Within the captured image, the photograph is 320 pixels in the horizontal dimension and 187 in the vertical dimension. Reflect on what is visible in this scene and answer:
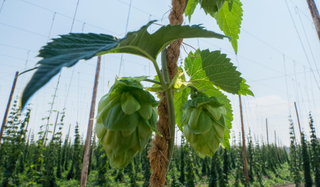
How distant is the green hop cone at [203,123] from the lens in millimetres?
462

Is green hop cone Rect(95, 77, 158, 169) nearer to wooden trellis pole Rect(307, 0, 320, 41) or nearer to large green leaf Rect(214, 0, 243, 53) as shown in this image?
large green leaf Rect(214, 0, 243, 53)

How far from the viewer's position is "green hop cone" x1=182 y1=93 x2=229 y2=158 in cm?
46

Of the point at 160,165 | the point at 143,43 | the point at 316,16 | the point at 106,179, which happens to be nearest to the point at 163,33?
the point at 143,43

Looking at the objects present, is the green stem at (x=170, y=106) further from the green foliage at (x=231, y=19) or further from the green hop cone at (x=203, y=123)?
the green foliage at (x=231, y=19)

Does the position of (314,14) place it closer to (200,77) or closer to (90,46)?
(200,77)

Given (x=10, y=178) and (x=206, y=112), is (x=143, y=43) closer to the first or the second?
(x=206, y=112)

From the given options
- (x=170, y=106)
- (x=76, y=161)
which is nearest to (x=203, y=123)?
(x=170, y=106)

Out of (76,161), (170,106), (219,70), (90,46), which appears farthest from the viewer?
(76,161)

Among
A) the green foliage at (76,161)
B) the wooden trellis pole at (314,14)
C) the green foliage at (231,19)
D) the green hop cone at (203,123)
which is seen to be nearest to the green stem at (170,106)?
the green hop cone at (203,123)

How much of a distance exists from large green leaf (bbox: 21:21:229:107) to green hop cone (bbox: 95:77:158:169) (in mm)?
75

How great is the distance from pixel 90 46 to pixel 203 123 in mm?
283

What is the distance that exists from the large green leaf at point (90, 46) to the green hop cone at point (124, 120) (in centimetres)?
8

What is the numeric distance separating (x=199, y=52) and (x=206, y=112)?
0.19 meters

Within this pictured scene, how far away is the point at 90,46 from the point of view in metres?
0.29
